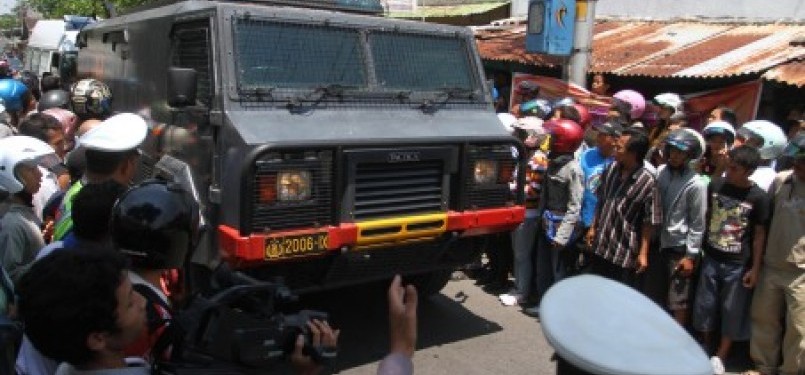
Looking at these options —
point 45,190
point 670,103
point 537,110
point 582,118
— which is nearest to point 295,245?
point 45,190

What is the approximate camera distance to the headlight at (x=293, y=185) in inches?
145

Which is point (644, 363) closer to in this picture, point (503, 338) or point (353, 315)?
point (503, 338)

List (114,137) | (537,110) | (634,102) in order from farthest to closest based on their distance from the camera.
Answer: (634,102) < (537,110) < (114,137)

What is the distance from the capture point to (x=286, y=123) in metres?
3.94

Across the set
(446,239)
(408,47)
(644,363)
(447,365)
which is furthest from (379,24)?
(644,363)

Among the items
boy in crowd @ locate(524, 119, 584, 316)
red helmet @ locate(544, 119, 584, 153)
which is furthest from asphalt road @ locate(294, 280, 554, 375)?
red helmet @ locate(544, 119, 584, 153)

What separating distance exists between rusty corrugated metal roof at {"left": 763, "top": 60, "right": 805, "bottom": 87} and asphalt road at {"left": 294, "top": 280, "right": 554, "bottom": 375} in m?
3.93

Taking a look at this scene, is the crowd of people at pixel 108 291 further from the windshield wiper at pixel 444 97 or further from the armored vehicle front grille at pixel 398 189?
the windshield wiper at pixel 444 97

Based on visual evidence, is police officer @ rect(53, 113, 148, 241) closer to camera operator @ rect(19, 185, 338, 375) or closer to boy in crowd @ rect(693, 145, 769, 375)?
camera operator @ rect(19, 185, 338, 375)

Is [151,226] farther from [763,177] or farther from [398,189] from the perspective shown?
[763,177]

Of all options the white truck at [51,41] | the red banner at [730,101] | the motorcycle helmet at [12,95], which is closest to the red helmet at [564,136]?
the red banner at [730,101]

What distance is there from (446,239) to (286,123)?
126 cm

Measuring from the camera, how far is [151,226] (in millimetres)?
1847

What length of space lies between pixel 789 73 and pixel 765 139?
2.87 metres
